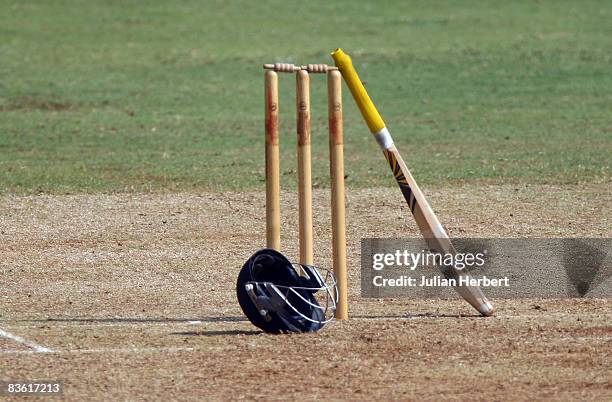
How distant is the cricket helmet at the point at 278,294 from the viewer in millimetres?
8555

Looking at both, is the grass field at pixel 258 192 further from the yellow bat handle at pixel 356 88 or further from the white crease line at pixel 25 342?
the yellow bat handle at pixel 356 88

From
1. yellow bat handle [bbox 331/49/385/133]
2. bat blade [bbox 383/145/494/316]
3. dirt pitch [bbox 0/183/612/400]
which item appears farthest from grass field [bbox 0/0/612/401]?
yellow bat handle [bbox 331/49/385/133]

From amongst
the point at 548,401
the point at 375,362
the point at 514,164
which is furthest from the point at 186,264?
the point at 514,164

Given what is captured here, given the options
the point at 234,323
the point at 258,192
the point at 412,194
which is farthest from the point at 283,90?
the point at 234,323

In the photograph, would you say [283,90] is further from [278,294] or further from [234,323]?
[278,294]

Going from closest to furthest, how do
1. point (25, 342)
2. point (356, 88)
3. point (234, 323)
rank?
1. point (25, 342)
2. point (356, 88)
3. point (234, 323)

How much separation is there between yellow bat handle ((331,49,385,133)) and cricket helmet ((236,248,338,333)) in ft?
3.70

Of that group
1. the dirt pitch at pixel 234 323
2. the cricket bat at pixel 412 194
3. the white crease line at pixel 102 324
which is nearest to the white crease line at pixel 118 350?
the dirt pitch at pixel 234 323

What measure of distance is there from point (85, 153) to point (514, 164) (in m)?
5.98

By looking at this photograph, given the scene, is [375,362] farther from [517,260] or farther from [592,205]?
[592,205]

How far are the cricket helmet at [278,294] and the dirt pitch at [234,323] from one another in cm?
15

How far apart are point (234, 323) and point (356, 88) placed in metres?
1.86

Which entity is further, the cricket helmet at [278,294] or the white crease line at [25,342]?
the cricket helmet at [278,294]

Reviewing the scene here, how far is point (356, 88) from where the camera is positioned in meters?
8.98
